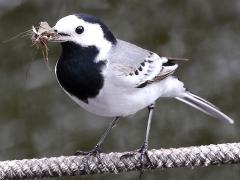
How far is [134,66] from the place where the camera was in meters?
2.93

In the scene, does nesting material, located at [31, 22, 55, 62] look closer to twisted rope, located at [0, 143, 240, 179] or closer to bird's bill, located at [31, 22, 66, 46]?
bird's bill, located at [31, 22, 66, 46]

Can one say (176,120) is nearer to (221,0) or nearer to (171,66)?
(221,0)

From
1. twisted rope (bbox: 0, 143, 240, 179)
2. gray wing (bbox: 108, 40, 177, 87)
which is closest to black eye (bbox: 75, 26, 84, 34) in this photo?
gray wing (bbox: 108, 40, 177, 87)

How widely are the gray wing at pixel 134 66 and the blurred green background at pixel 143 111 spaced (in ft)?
3.29

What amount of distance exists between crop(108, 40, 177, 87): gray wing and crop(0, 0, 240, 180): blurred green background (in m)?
1.00

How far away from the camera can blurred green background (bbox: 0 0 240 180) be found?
409 cm

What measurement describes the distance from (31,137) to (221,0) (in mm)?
1082

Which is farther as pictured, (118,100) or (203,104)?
(203,104)

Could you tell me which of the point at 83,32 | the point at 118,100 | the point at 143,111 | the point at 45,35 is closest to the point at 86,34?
the point at 83,32

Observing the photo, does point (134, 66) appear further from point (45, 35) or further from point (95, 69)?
point (45, 35)

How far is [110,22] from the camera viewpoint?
421 centimetres

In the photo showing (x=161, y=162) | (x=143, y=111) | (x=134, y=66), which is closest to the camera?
(x=161, y=162)

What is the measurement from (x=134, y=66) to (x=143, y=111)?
3.99ft

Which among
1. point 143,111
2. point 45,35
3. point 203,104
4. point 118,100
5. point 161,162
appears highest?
point 143,111
